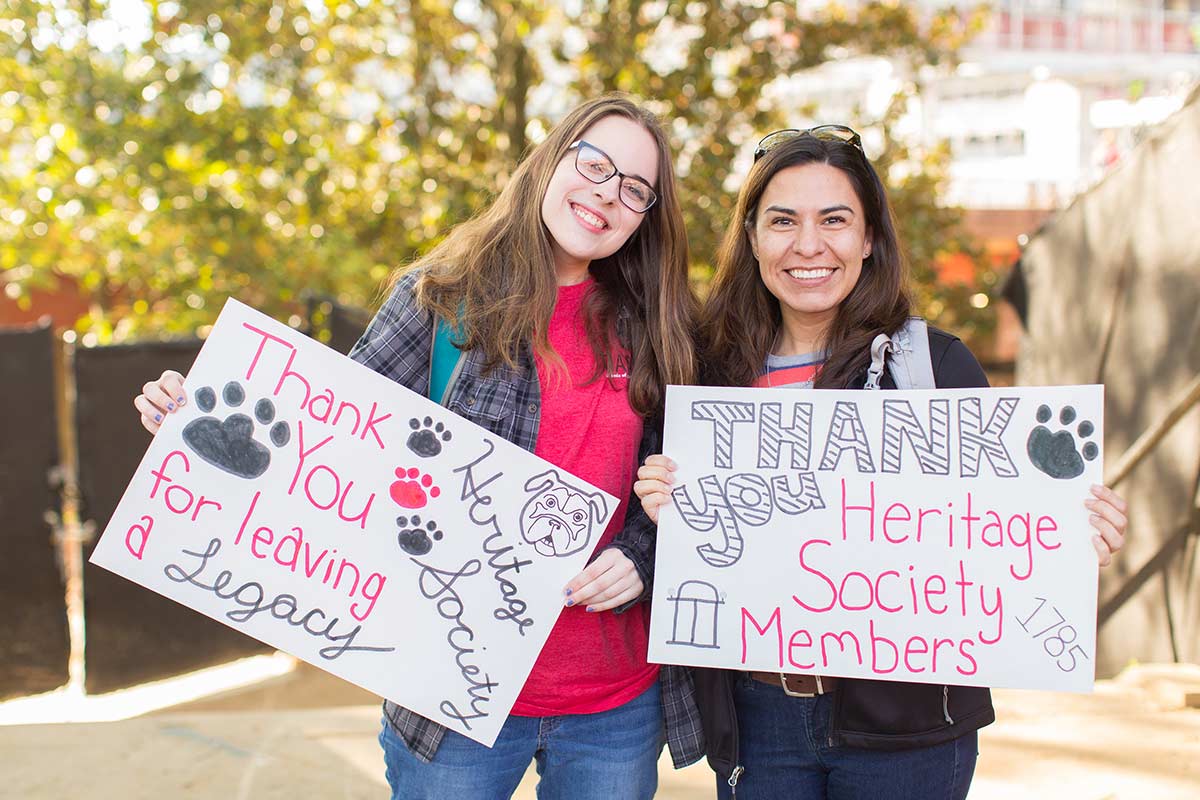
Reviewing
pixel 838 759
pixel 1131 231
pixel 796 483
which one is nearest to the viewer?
Answer: pixel 838 759

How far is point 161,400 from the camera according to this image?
6.31ft

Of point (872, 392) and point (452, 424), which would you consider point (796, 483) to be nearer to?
point (872, 392)

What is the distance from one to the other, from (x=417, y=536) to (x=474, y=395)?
0.99 feet

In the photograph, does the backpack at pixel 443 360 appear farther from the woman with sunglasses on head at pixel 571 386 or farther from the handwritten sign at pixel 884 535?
the handwritten sign at pixel 884 535

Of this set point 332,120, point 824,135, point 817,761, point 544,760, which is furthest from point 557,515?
point 332,120

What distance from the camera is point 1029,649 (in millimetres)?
1938

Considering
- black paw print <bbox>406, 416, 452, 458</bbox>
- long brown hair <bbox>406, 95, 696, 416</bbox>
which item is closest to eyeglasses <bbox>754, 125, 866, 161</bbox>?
long brown hair <bbox>406, 95, 696, 416</bbox>

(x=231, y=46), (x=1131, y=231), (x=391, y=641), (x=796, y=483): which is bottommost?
(x=391, y=641)

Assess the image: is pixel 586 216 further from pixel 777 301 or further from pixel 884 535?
pixel 884 535

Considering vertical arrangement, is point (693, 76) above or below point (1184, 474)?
above

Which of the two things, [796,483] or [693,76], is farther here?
[693,76]

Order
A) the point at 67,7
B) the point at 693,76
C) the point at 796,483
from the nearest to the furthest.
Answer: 1. the point at 796,483
2. the point at 67,7
3. the point at 693,76

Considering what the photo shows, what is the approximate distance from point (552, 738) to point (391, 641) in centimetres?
37

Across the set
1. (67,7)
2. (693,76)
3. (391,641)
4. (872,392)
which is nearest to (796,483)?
(872,392)
